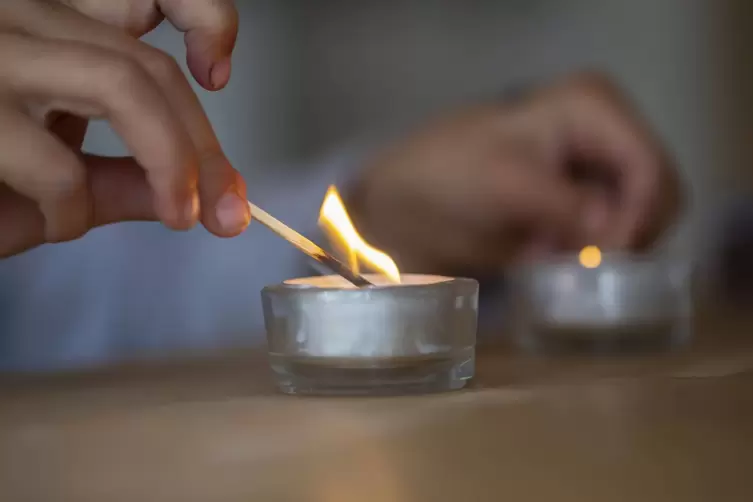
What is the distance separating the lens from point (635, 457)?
0.30 meters

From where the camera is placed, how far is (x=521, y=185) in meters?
0.77

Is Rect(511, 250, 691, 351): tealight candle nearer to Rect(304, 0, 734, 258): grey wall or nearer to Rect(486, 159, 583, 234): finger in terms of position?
Rect(486, 159, 583, 234): finger

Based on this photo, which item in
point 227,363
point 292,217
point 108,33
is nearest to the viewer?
point 108,33

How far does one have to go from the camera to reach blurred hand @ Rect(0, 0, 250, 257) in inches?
16.4

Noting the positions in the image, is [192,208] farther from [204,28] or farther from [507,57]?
[507,57]

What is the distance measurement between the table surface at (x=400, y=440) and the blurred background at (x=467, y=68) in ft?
3.13

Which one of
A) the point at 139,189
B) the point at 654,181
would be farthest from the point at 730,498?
the point at 654,181

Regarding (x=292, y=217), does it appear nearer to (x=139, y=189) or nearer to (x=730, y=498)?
(x=139, y=189)

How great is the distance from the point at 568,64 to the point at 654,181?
2.78 feet

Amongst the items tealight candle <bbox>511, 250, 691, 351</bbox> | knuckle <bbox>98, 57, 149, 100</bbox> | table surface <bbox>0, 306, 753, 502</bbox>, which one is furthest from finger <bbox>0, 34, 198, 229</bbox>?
→ tealight candle <bbox>511, 250, 691, 351</bbox>

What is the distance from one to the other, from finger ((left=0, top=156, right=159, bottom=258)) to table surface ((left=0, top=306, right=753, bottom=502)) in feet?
0.30

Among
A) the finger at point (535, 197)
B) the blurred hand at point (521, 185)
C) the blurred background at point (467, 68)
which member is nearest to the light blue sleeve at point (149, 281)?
the blurred hand at point (521, 185)

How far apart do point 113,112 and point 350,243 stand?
0.14 metres

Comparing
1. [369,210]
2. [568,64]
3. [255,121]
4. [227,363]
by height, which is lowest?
[227,363]
